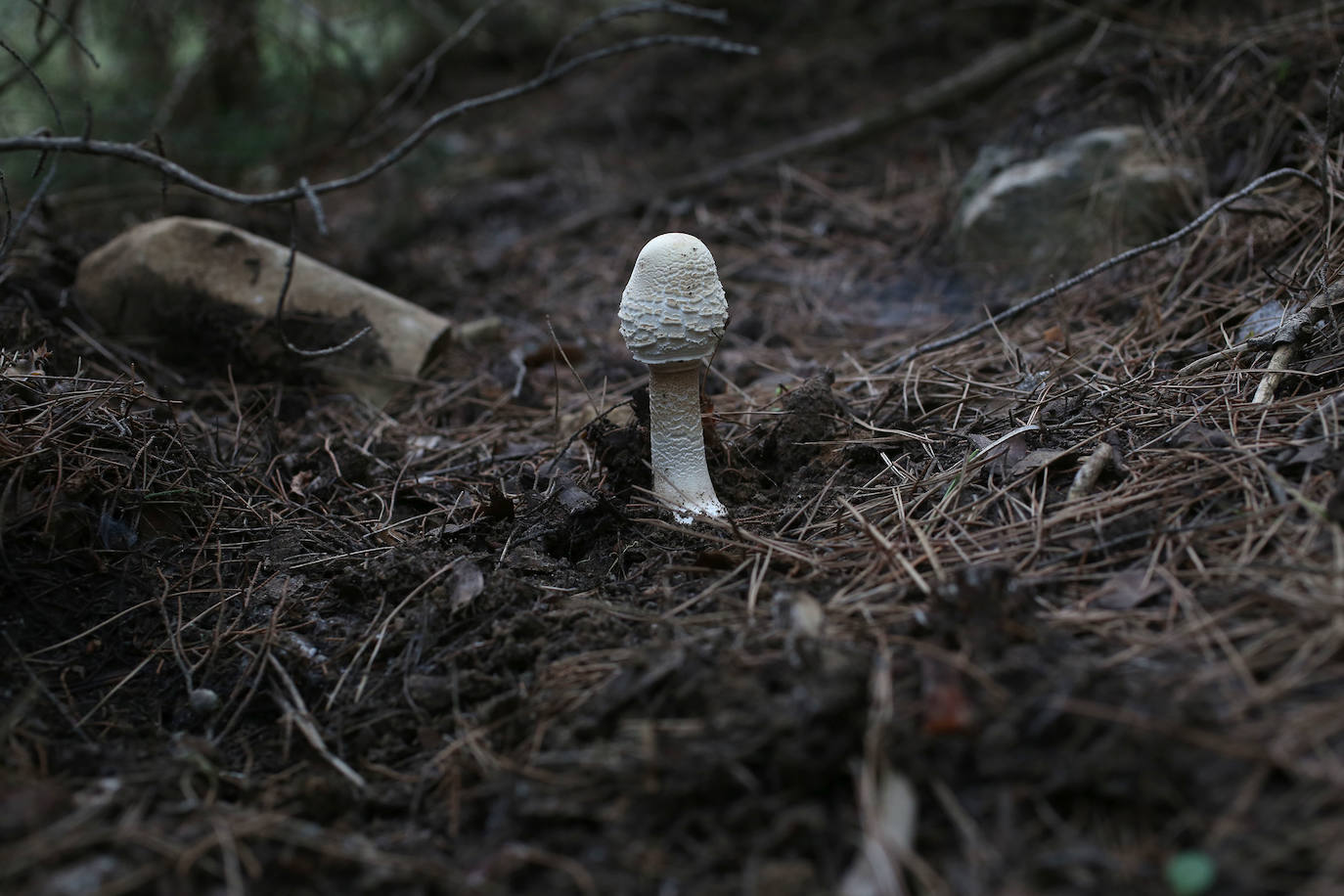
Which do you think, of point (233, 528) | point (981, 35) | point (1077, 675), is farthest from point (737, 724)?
point (981, 35)

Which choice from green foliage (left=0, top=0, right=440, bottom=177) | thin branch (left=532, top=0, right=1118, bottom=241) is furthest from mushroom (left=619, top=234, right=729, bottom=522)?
green foliage (left=0, top=0, right=440, bottom=177)

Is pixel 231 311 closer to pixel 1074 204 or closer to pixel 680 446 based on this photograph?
pixel 680 446

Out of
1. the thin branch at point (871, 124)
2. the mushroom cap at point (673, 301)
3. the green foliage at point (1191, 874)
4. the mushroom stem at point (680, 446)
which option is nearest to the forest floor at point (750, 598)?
the green foliage at point (1191, 874)

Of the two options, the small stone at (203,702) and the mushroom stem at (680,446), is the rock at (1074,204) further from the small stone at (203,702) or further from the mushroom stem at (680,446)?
the small stone at (203,702)

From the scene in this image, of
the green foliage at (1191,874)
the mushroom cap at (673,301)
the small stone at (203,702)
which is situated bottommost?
the small stone at (203,702)

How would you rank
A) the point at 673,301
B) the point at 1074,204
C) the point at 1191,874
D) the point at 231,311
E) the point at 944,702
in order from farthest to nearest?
the point at 1074,204, the point at 231,311, the point at 673,301, the point at 944,702, the point at 1191,874

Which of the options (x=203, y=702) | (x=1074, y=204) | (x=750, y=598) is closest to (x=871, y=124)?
(x=1074, y=204)

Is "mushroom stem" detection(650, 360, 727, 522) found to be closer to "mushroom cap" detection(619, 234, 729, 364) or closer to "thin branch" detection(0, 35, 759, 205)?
"mushroom cap" detection(619, 234, 729, 364)
